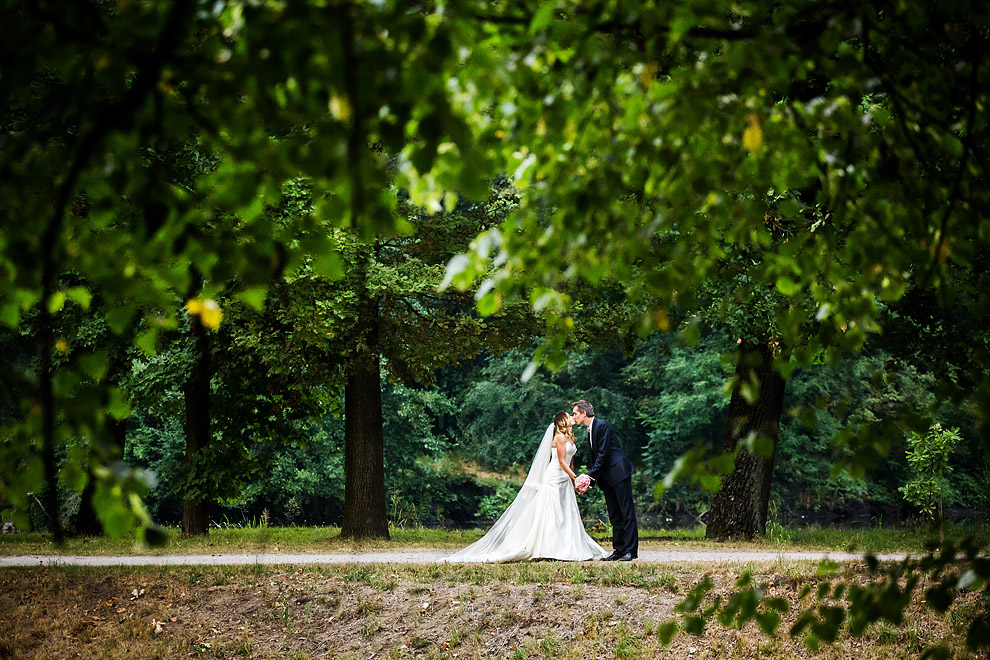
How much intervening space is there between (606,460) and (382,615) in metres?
4.12

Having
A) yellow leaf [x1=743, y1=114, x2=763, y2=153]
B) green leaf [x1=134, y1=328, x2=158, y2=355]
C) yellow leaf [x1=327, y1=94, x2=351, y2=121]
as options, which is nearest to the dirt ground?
green leaf [x1=134, y1=328, x2=158, y2=355]

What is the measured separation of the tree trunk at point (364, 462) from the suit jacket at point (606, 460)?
16.8 feet

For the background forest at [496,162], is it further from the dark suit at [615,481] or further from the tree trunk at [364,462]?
the tree trunk at [364,462]

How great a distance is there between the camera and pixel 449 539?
671 inches

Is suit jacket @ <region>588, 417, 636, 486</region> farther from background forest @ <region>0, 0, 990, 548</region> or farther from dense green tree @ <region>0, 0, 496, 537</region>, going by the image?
dense green tree @ <region>0, 0, 496, 537</region>

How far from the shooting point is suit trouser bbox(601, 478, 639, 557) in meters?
12.2

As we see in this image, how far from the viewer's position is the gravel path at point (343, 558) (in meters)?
11.3

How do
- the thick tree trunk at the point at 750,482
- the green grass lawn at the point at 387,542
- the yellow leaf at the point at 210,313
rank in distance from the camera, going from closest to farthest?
the yellow leaf at the point at 210,313
the green grass lawn at the point at 387,542
the thick tree trunk at the point at 750,482

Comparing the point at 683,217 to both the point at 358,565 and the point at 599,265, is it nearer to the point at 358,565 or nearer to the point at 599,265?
the point at 599,265

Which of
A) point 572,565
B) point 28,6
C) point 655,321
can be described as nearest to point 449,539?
point 572,565

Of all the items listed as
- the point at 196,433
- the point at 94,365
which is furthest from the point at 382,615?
the point at 196,433

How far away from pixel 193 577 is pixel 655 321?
8.72 meters

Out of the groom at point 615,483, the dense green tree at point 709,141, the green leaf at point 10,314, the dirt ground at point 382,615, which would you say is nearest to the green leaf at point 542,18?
the dense green tree at point 709,141

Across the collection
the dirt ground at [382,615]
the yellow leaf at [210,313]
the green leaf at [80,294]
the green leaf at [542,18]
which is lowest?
the dirt ground at [382,615]
